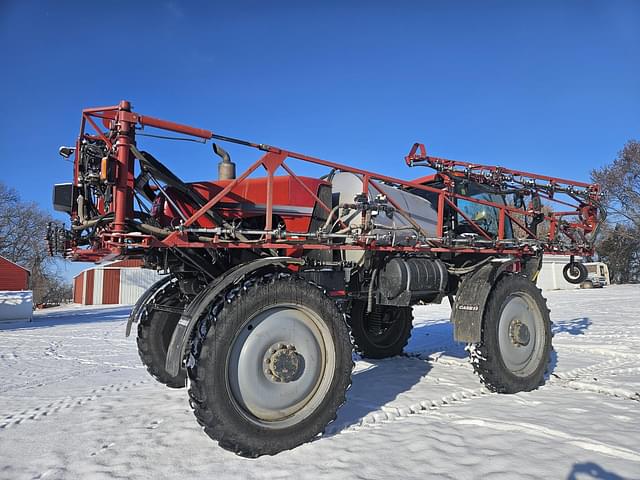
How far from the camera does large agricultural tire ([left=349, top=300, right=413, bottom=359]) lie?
6258 mm

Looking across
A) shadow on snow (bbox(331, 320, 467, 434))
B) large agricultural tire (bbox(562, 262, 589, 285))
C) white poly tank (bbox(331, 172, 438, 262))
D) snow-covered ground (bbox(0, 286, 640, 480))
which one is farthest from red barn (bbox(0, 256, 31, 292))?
large agricultural tire (bbox(562, 262, 589, 285))

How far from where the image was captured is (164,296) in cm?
463

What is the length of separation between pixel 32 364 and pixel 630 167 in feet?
136

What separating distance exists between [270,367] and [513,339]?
3024mm

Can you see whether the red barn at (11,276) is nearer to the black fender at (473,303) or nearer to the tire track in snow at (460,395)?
the tire track in snow at (460,395)

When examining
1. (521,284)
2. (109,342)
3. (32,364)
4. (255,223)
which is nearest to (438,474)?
(255,223)

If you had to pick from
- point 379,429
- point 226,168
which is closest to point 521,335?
point 379,429

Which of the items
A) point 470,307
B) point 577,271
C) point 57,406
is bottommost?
point 57,406

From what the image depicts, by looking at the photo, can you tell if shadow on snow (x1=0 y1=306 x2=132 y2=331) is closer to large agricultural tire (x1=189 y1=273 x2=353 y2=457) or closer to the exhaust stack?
the exhaust stack

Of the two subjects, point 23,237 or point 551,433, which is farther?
point 23,237

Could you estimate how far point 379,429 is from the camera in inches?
141

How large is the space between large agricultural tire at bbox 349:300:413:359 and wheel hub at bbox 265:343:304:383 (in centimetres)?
294

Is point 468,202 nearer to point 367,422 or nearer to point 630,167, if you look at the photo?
point 367,422

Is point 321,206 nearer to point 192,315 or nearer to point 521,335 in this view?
point 192,315
